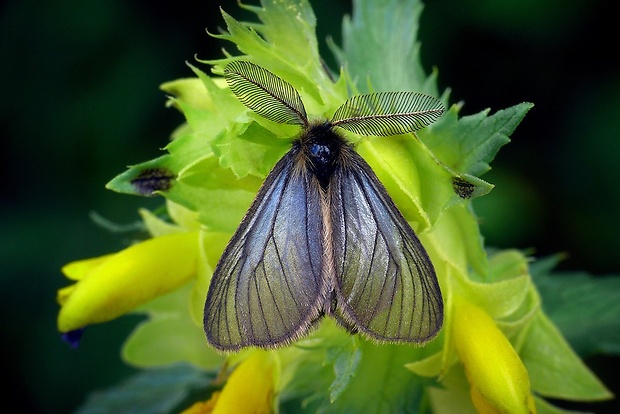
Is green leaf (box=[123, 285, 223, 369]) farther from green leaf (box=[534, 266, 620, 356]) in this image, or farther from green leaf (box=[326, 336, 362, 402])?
green leaf (box=[534, 266, 620, 356])

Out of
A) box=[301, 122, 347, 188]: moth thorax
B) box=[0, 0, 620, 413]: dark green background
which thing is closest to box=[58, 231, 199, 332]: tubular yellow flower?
box=[301, 122, 347, 188]: moth thorax

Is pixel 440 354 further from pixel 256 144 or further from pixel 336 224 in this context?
pixel 256 144

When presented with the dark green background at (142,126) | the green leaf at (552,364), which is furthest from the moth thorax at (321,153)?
the dark green background at (142,126)

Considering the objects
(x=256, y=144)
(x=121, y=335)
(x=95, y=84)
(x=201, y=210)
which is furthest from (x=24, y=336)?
(x=256, y=144)

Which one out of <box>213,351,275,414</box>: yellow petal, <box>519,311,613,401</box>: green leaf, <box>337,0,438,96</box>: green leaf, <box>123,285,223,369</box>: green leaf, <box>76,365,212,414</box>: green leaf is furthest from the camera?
<box>76,365,212,414</box>: green leaf

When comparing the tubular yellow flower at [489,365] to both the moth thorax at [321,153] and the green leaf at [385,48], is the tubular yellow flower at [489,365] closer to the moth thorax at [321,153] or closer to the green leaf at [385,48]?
the moth thorax at [321,153]

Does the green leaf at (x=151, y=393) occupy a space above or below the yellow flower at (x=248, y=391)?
above

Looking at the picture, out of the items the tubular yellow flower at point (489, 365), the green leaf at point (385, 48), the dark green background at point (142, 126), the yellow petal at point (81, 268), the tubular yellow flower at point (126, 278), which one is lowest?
the tubular yellow flower at point (489, 365)
